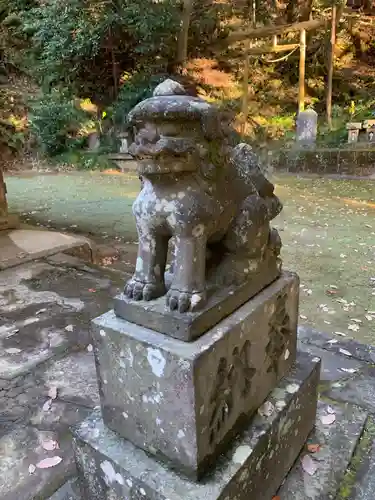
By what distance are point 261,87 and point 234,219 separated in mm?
15333

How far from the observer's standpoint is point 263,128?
14.1m

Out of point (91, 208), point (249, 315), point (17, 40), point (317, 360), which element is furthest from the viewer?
point (17, 40)

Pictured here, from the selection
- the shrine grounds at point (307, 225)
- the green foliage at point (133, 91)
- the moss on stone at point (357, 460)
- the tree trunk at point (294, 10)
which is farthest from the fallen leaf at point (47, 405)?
the tree trunk at point (294, 10)

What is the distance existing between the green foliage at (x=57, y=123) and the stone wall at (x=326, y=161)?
253 inches

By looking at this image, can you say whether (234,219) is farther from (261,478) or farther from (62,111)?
(62,111)

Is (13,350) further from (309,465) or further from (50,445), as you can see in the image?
(309,465)

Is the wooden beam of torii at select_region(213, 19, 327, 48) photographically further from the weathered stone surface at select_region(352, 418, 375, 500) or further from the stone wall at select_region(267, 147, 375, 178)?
the weathered stone surface at select_region(352, 418, 375, 500)

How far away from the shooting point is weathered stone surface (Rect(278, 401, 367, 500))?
1658 millimetres

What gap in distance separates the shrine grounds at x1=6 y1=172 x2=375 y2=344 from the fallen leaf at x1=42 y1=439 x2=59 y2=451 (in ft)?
7.25

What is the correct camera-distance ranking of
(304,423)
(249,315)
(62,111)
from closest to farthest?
(249,315), (304,423), (62,111)

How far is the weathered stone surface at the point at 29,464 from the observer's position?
1.72 metres

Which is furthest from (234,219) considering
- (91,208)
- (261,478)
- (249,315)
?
(91,208)

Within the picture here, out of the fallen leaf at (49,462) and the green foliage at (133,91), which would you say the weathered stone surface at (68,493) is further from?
the green foliage at (133,91)

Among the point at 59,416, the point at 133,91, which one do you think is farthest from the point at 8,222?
the point at 133,91
